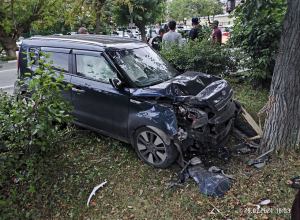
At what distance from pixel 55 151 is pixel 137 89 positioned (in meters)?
1.68

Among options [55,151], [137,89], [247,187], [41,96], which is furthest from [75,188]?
[247,187]

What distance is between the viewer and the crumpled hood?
11.3 feet

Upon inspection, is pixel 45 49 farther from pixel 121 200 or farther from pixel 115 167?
pixel 121 200

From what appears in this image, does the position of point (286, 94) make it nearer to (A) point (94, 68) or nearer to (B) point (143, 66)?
(B) point (143, 66)

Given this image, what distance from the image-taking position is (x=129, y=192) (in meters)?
3.23

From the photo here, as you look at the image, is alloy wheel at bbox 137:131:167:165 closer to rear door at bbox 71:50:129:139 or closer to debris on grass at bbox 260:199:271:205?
rear door at bbox 71:50:129:139

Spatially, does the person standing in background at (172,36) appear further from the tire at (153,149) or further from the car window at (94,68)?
the tire at (153,149)

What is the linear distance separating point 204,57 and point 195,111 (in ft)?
10.2

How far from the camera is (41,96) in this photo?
301cm

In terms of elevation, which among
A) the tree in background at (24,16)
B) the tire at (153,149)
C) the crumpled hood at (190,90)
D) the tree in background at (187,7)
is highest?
the tree in background at (187,7)

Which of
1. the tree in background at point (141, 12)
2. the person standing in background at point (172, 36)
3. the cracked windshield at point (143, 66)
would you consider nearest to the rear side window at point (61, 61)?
the cracked windshield at point (143, 66)

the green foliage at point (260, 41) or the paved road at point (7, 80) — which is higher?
the green foliage at point (260, 41)

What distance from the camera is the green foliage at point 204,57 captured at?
20.1ft

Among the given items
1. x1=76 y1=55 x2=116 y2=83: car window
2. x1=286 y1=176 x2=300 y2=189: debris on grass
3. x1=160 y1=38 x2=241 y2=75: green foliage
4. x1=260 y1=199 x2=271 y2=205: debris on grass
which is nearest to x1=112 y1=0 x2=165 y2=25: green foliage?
Result: x1=160 y1=38 x2=241 y2=75: green foliage
